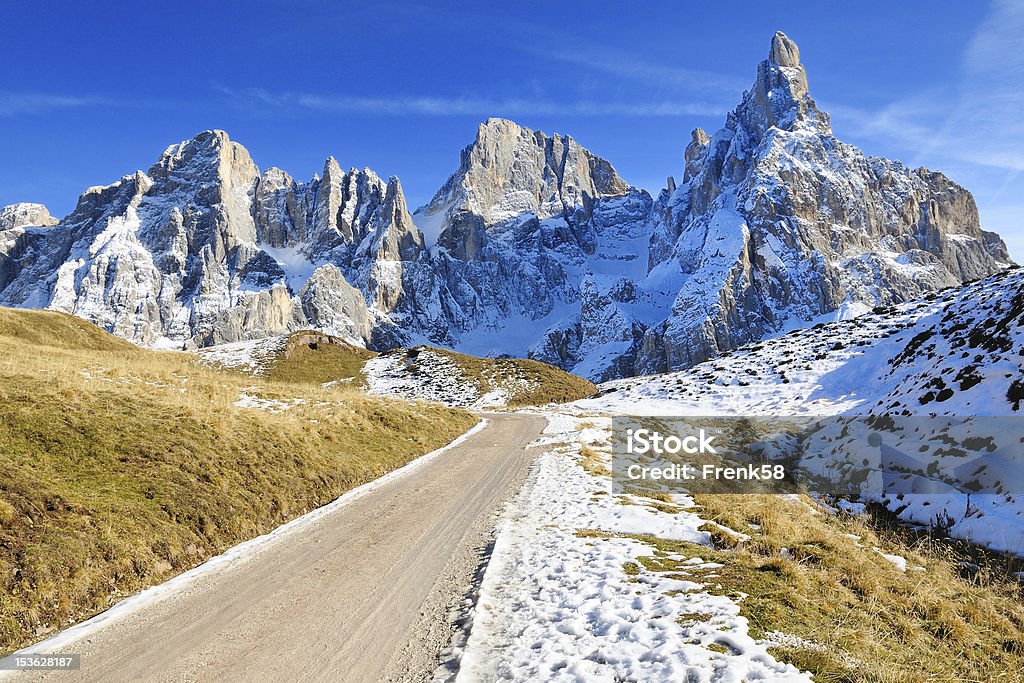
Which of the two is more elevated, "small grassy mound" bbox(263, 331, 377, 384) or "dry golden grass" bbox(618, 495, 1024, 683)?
"small grassy mound" bbox(263, 331, 377, 384)

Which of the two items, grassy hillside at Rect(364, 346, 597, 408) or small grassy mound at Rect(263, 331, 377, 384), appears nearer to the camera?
grassy hillside at Rect(364, 346, 597, 408)

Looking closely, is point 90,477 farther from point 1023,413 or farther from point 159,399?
point 1023,413

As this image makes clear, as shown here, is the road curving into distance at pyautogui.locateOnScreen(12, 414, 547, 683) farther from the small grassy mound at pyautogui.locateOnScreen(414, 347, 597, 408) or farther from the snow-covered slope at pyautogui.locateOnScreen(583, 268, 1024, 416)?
the small grassy mound at pyautogui.locateOnScreen(414, 347, 597, 408)

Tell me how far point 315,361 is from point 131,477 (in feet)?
200

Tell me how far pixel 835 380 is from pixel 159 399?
37454 mm

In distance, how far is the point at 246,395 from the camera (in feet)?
70.7

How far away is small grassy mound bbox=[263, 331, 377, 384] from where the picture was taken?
62562 mm

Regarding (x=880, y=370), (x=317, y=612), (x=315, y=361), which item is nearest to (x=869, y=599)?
(x=317, y=612)

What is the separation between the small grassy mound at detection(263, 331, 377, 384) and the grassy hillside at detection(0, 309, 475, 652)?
145 ft

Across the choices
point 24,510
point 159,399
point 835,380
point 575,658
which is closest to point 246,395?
point 159,399

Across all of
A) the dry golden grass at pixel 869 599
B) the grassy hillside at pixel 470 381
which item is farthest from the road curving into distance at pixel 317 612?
the grassy hillside at pixel 470 381

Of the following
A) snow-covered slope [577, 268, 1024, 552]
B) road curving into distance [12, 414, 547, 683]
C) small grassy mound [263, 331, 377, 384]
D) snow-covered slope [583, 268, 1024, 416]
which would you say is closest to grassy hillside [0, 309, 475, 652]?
road curving into distance [12, 414, 547, 683]

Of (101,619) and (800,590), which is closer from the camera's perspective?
(101,619)

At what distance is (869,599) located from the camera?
7137 mm
